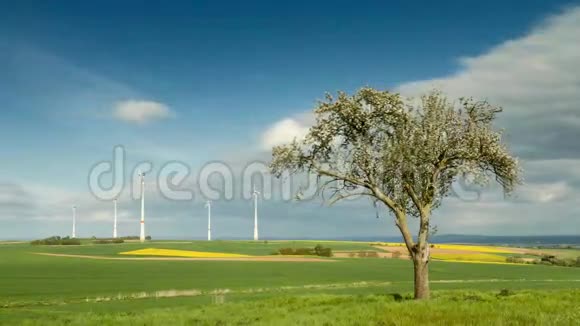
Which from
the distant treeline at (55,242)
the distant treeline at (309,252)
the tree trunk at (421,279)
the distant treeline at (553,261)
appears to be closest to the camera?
the tree trunk at (421,279)

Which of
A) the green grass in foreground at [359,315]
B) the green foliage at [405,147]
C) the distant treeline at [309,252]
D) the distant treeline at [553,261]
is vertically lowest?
the distant treeline at [553,261]

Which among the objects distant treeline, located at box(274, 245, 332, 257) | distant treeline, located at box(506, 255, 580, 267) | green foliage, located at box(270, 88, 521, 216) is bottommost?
distant treeline, located at box(506, 255, 580, 267)

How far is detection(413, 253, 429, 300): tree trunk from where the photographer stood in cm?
Answer: 3556

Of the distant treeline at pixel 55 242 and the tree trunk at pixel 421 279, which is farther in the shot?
the distant treeline at pixel 55 242

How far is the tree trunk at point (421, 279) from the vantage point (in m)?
35.6

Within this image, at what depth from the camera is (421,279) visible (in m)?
35.8

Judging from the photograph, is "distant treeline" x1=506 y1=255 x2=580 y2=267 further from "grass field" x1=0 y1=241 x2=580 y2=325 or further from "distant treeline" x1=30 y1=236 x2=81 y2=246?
"distant treeline" x1=30 y1=236 x2=81 y2=246

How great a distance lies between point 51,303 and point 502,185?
33.0 meters

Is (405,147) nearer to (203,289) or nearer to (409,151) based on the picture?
(409,151)

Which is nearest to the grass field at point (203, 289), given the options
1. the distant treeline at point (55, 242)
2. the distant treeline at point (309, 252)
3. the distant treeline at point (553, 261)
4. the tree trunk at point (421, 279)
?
the tree trunk at point (421, 279)

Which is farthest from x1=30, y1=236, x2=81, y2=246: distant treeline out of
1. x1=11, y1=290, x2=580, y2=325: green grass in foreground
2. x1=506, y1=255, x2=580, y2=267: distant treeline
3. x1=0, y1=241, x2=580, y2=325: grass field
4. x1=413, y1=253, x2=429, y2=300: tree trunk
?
x1=413, y1=253, x2=429, y2=300: tree trunk

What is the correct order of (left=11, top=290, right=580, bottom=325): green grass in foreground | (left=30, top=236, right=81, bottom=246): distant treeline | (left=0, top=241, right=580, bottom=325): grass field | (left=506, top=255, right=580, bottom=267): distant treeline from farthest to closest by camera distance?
(left=30, top=236, right=81, bottom=246): distant treeline
(left=506, top=255, right=580, bottom=267): distant treeline
(left=0, top=241, right=580, bottom=325): grass field
(left=11, top=290, right=580, bottom=325): green grass in foreground

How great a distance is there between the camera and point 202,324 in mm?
26391

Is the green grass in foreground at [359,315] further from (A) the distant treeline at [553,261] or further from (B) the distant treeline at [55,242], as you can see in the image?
(B) the distant treeline at [55,242]
